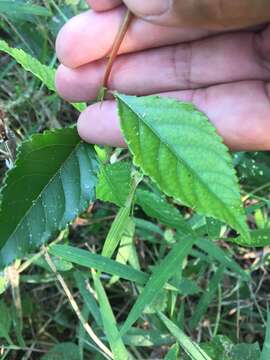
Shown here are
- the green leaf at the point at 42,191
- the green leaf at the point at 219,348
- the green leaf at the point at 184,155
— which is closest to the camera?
the green leaf at the point at 184,155

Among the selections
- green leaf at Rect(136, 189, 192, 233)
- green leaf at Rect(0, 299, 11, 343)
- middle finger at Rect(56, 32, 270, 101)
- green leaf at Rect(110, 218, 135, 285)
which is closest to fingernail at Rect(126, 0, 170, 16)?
middle finger at Rect(56, 32, 270, 101)

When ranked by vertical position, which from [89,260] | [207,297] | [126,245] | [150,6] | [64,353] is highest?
[150,6]

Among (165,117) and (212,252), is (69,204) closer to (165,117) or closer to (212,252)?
(165,117)

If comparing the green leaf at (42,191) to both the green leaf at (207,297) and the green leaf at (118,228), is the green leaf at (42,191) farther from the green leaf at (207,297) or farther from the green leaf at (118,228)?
the green leaf at (207,297)

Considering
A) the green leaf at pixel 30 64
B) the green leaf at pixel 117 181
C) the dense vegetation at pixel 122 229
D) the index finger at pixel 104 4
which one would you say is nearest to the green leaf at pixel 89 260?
the dense vegetation at pixel 122 229

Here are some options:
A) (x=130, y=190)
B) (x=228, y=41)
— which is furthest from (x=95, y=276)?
(x=228, y=41)

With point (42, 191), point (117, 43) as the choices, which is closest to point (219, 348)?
point (42, 191)

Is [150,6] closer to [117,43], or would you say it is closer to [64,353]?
[117,43]
